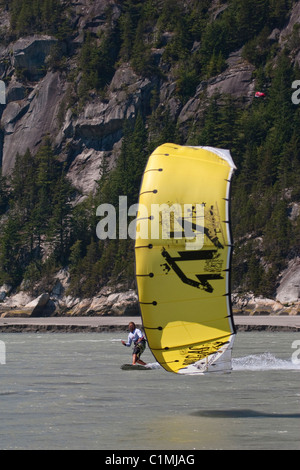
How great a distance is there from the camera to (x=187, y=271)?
18.5 metres

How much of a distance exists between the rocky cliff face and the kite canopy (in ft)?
253

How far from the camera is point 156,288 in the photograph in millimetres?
18484

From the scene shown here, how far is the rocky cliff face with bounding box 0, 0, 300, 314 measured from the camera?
371 feet

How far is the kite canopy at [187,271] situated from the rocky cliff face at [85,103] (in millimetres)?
77233

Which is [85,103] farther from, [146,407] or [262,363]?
[146,407]

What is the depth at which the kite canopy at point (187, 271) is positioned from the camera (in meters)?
18.5

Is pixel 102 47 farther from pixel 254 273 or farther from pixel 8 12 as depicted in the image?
pixel 254 273

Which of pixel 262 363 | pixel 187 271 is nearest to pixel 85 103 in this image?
pixel 262 363

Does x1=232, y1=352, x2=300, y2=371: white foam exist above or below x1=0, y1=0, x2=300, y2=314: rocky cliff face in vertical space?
below

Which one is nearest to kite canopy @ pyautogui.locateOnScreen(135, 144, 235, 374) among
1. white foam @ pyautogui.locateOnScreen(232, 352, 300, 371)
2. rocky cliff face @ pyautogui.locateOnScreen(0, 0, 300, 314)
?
white foam @ pyautogui.locateOnScreen(232, 352, 300, 371)

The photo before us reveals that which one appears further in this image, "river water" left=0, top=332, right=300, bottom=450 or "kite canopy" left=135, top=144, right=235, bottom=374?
"kite canopy" left=135, top=144, right=235, bottom=374

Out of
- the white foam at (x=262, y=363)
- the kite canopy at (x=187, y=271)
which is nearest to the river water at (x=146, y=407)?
the white foam at (x=262, y=363)

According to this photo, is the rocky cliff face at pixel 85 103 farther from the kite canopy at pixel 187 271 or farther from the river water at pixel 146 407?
the kite canopy at pixel 187 271

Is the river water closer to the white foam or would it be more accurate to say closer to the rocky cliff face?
the white foam
